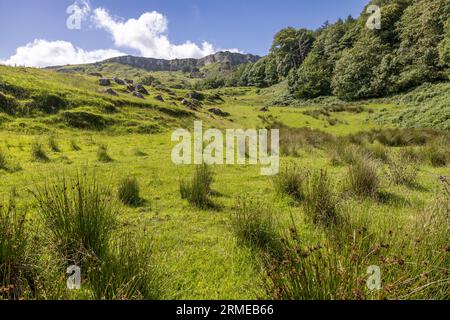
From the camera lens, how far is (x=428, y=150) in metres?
11.7

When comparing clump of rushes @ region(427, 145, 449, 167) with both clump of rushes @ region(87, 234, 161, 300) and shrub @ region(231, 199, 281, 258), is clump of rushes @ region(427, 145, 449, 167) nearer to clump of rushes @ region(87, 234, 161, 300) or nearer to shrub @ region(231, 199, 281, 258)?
shrub @ region(231, 199, 281, 258)

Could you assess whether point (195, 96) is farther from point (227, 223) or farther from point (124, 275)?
point (124, 275)

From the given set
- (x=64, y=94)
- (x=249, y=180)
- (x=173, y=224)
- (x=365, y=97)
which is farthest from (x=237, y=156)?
(x=365, y=97)

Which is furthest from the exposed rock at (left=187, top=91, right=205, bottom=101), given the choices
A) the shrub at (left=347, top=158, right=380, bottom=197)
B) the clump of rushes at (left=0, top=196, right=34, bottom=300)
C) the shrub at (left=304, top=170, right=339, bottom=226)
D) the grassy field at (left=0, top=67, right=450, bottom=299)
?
the clump of rushes at (left=0, top=196, right=34, bottom=300)

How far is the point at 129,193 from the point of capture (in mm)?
6754

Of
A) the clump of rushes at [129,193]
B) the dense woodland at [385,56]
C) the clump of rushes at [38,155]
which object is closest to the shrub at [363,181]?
the clump of rushes at [129,193]

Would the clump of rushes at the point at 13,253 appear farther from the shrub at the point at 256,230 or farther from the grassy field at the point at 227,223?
the shrub at the point at 256,230

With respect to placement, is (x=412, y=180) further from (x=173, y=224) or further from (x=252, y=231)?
(x=173, y=224)

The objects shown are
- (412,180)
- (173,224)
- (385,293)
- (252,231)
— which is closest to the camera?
(385,293)

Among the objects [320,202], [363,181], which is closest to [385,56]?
[363,181]

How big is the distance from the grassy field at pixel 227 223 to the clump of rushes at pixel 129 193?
4 cm

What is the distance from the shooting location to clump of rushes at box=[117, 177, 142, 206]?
663 centimetres
